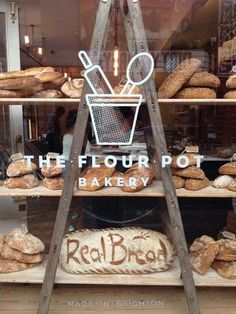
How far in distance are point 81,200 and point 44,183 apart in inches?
22.2

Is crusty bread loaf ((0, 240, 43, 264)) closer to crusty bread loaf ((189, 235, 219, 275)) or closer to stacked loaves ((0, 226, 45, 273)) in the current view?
stacked loaves ((0, 226, 45, 273))

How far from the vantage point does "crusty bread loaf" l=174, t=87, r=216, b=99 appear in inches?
79.0

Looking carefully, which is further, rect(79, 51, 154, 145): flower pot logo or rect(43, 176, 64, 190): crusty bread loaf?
rect(43, 176, 64, 190): crusty bread loaf

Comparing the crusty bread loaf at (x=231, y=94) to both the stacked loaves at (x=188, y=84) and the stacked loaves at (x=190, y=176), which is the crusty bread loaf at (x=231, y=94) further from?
the stacked loaves at (x=190, y=176)

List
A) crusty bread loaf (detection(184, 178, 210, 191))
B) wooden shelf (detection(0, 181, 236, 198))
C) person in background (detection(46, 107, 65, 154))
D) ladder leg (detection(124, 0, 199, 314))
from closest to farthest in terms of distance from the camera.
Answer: ladder leg (detection(124, 0, 199, 314)) < wooden shelf (detection(0, 181, 236, 198)) < crusty bread loaf (detection(184, 178, 210, 191)) < person in background (detection(46, 107, 65, 154))

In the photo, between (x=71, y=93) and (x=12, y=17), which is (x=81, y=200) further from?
(x=12, y=17)

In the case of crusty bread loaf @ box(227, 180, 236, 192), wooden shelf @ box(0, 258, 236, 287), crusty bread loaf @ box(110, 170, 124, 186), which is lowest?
wooden shelf @ box(0, 258, 236, 287)

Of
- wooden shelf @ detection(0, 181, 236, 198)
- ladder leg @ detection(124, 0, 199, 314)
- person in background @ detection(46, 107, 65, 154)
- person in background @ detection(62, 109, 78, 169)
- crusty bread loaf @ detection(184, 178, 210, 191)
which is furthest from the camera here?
person in background @ detection(46, 107, 65, 154)

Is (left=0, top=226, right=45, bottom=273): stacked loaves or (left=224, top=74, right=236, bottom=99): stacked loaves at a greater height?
(left=224, top=74, right=236, bottom=99): stacked loaves

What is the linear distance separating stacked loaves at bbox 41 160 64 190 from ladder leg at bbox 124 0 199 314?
26.0 inches

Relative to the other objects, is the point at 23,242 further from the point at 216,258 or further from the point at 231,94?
the point at 231,94

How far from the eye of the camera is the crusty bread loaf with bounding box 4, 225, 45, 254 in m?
2.09

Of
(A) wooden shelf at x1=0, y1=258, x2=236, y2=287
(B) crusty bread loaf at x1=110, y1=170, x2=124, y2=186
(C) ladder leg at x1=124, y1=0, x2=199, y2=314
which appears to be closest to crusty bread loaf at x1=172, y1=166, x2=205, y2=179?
(C) ladder leg at x1=124, y1=0, x2=199, y2=314

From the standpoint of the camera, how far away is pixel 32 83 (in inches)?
78.2
